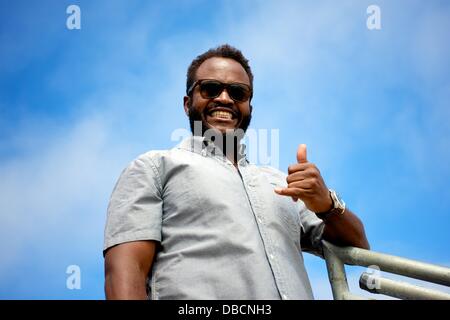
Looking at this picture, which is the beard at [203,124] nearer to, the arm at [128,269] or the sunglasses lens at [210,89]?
the sunglasses lens at [210,89]

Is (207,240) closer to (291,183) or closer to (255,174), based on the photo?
(291,183)

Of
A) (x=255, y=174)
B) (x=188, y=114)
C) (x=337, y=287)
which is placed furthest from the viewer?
(x=188, y=114)

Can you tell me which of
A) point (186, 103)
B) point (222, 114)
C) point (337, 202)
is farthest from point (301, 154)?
point (186, 103)

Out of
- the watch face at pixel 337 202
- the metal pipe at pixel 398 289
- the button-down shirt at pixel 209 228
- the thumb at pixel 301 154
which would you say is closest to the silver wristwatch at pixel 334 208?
the watch face at pixel 337 202

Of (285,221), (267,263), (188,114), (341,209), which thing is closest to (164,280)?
(267,263)

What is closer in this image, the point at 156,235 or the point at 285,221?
the point at 156,235

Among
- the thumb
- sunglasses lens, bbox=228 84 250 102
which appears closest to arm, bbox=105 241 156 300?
the thumb

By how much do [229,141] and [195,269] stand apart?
36.0 inches

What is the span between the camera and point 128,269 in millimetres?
1761

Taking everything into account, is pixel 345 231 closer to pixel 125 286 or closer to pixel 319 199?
pixel 319 199

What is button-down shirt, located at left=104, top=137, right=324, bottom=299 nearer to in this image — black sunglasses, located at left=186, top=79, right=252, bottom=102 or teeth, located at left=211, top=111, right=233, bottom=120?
teeth, located at left=211, top=111, right=233, bottom=120
